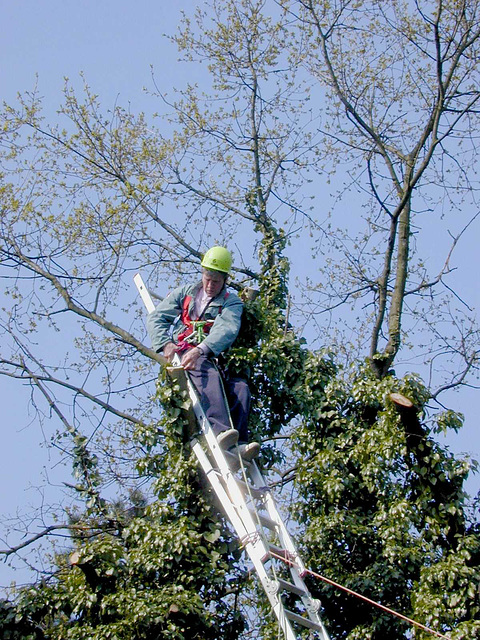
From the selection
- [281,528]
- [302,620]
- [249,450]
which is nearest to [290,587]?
[302,620]

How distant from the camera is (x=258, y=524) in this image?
744cm

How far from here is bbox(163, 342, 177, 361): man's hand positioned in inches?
349

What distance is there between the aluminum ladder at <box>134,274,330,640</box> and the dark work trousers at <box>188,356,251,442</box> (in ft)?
0.23

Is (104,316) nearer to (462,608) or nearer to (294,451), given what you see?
(294,451)

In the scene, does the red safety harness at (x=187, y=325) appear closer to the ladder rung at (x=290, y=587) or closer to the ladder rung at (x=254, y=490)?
the ladder rung at (x=254, y=490)

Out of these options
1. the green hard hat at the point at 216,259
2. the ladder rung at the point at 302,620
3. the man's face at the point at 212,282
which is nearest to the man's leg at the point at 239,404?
the man's face at the point at 212,282

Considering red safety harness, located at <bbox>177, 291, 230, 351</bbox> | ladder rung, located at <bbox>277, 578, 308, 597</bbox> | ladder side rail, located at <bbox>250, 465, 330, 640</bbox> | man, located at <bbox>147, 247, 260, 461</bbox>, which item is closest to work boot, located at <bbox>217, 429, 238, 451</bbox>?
man, located at <bbox>147, 247, 260, 461</bbox>

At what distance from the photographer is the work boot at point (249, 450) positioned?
26.4ft

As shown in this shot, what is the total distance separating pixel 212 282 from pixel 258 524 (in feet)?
→ 8.29

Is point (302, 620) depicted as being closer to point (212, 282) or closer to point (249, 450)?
point (249, 450)

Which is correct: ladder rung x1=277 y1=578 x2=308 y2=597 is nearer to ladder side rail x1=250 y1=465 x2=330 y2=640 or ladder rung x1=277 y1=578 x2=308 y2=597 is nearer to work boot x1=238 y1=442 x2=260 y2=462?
ladder side rail x1=250 y1=465 x2=330 y2=640

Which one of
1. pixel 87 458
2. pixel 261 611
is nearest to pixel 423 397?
pixel 261 611

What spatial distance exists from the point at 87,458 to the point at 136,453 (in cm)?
138

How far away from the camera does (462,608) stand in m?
8.08
